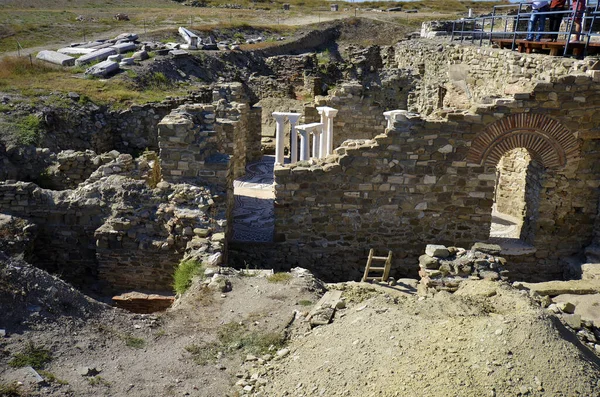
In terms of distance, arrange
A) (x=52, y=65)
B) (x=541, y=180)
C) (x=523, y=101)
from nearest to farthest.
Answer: (x=523, y=101)
(x=541, y=180)
(x=52, y=65)

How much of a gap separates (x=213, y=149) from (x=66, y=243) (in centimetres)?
300

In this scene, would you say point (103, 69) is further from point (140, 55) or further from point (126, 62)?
point (140, 55)

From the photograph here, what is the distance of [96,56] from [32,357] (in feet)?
81.6

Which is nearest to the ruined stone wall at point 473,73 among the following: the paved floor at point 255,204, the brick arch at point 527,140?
the brick arch at point 527,140

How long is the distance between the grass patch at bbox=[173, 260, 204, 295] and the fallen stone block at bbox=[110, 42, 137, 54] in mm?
24263

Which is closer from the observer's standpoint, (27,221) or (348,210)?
(27,221)

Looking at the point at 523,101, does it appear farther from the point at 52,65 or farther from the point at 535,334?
the point at 52,65

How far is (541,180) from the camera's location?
10.9m

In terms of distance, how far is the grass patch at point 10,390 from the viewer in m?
5.11

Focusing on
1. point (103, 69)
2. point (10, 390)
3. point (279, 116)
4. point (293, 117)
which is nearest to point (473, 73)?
point (293, 117)

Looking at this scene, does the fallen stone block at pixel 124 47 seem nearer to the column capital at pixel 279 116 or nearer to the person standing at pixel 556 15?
the column capital at pixel 279 116

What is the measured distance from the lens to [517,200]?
533 inches

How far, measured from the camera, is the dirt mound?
5211 millimetres

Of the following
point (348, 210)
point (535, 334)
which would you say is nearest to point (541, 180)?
point (348, 210)
